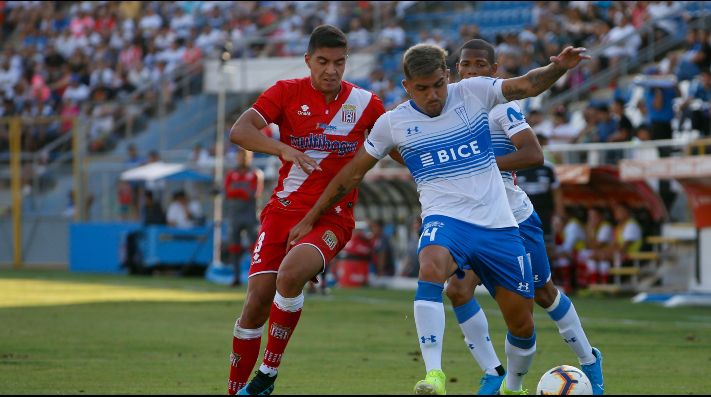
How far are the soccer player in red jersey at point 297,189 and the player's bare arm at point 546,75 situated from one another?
138 centimetres

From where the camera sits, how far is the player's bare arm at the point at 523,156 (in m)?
8.46

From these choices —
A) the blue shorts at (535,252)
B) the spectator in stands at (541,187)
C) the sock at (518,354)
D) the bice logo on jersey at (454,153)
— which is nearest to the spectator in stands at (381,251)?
the spectator in stands at (541,187)

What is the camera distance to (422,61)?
25.3 ft

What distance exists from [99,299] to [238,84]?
1712 cm

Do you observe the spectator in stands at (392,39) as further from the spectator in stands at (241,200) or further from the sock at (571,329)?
the sock at (571,329)

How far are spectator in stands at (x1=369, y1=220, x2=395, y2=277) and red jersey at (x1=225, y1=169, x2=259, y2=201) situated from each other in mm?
3338

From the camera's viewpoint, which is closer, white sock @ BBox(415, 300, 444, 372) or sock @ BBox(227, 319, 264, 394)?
white sock @ BBox(415, 300, 444, 372)

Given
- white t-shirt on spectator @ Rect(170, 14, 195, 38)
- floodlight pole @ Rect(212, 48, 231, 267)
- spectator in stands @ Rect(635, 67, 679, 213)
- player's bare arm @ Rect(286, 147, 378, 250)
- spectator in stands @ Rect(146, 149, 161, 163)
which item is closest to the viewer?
player's bare arm @ Rect(286, 147, 378, 250)

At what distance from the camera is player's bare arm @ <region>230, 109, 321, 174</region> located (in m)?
8.11

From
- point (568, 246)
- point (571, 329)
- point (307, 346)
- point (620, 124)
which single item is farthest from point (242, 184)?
point (571, 329)

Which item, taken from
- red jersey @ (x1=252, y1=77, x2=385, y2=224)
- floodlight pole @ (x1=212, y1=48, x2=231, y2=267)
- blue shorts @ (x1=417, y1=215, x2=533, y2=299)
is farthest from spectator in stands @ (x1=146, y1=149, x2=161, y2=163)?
blue shorts @ (x1=417, y1=215, x2=533, y2=299)

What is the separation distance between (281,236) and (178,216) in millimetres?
22754

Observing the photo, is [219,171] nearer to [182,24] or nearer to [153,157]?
[153,157]

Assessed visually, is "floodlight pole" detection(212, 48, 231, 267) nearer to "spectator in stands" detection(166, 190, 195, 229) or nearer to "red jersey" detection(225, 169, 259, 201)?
"spectator in stands" detection(166, 190, 195, 229)
